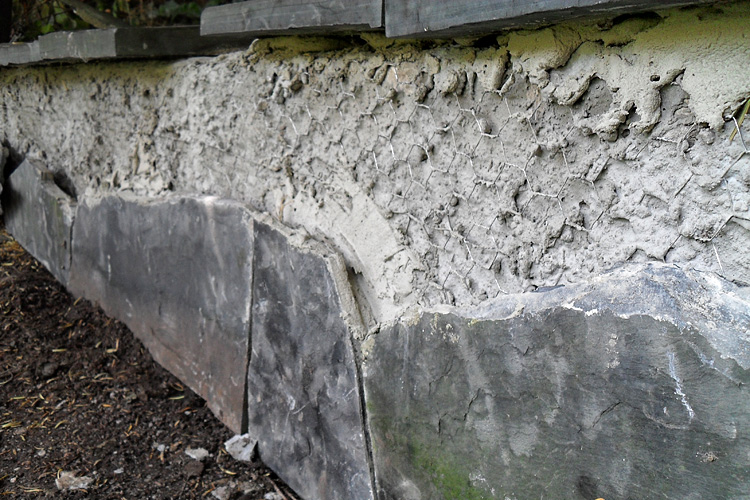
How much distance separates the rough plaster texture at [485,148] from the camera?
104 cm

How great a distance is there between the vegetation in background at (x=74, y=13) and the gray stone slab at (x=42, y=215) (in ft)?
4.06

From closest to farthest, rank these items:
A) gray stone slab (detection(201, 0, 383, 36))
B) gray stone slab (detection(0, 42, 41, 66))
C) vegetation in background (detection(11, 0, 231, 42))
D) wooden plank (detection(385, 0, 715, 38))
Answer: wooden plank (detection(385, 0, 715, 38)) < gray stone slab (detection(201, 0, 383, 36)) < gray stone slab (detection(0, 42, 41, 66)) < vegetation in background (detection(11, 0, 231, 42))

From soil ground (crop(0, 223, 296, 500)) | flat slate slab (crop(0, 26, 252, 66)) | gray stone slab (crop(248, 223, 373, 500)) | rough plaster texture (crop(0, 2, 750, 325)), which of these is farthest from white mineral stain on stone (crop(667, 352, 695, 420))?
flat slate slab (crop(0, 26, 252, 66))

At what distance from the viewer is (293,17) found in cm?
162

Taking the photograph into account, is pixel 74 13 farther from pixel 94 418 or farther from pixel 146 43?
pixel 94 418

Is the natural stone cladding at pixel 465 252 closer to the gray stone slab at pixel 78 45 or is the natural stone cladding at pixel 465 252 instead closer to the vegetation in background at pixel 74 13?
the gray stone slab at pixel 78 45

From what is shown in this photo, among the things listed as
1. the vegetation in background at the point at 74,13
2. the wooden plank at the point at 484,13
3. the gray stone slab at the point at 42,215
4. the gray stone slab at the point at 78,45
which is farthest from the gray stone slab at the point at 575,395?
the vegetation in background at the point at 74,13

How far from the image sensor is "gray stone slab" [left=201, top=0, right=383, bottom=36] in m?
1.44

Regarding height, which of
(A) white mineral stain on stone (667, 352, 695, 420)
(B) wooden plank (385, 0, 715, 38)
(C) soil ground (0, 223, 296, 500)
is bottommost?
(C) soil ground (0, 223, 296, 500)

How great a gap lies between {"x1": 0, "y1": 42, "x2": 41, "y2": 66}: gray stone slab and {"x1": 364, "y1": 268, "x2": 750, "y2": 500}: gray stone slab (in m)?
2.17

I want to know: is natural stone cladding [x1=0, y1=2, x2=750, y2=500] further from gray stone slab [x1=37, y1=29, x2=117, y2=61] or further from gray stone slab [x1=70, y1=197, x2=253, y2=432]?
gray stone slab [x1=37, y1=29, x2=117, y2=61]

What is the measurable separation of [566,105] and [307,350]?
1034mm

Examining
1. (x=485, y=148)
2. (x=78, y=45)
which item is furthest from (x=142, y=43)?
(x=485, y=148)

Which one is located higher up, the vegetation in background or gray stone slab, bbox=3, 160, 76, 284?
the vegetation in background
